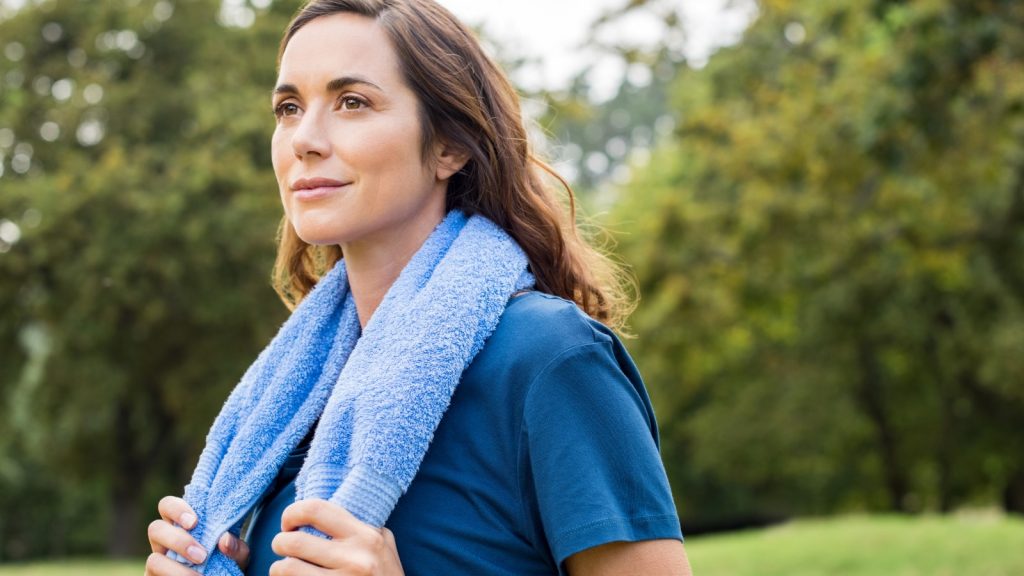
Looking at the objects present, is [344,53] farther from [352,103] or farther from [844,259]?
[844,259]

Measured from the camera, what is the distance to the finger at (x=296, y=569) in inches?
67.1

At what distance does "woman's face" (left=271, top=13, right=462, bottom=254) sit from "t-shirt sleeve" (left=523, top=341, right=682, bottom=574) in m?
0.47

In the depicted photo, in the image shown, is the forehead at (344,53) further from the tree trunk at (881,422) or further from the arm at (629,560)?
the tree trunk at (881,422)

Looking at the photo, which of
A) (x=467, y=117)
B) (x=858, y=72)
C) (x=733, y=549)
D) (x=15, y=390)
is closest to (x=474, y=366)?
(x=467, y=117)

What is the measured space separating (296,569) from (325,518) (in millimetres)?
87

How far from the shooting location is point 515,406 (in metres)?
1.79

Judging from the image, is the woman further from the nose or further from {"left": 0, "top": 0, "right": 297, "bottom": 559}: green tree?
{"left": 0, "top": 0, "right": 297, "bottom": 559}: green tree

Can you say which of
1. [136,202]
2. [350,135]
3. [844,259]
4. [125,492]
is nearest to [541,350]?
[350,135]

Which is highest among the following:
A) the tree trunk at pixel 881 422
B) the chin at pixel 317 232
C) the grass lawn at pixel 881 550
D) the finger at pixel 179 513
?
the chin at pixel 317 232

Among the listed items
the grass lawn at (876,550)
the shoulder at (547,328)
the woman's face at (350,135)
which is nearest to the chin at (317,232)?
the woman's face at (350,135)

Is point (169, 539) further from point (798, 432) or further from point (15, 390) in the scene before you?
point (798, 432)

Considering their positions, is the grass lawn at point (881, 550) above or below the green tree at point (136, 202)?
below

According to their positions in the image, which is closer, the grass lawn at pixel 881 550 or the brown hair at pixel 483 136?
the brown hair at pixel 483 136

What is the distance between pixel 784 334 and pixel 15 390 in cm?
1574
